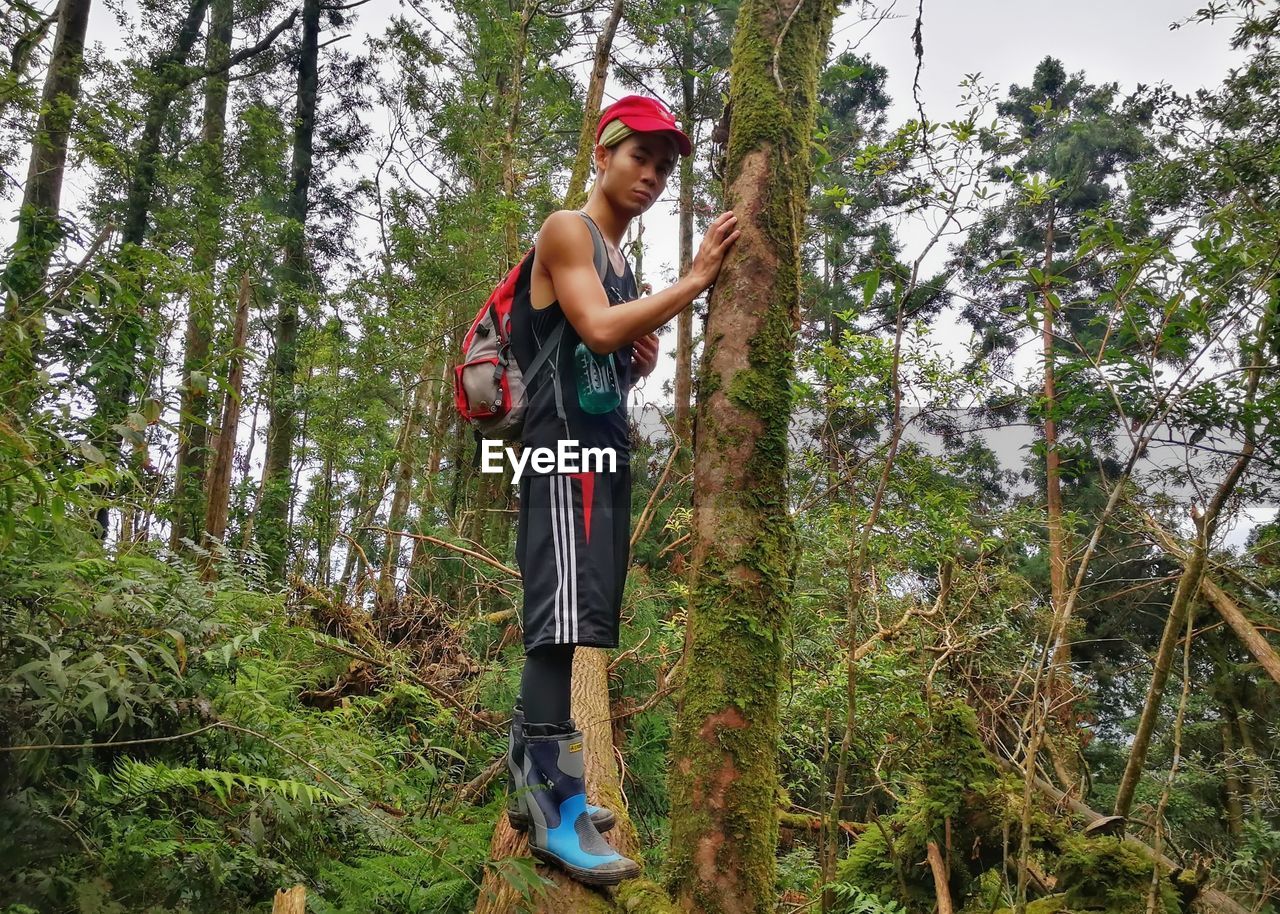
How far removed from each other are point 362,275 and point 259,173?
2.36m

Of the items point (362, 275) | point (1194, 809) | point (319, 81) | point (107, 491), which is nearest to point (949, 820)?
point (107, 491)

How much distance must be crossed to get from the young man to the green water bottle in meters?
0.03

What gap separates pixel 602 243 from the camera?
232cm

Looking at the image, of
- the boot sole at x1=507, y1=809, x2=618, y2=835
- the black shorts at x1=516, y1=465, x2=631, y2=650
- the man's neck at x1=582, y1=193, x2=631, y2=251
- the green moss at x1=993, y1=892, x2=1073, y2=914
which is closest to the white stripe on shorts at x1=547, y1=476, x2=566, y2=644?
the black shorts at x1=516, y1=465, x2=631, y2=650

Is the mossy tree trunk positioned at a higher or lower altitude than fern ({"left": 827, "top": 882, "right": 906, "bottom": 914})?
higher

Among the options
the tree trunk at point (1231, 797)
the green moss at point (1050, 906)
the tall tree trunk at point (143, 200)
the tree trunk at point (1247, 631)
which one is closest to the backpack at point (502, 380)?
the green moss at point (1050, 906)

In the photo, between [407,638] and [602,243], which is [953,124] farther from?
[407,638]

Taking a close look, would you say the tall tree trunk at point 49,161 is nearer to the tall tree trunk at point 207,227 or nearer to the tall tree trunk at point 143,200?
the tall tree trunk at point 143,200

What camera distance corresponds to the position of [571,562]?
2162mm

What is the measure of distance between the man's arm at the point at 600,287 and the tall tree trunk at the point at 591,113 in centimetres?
552

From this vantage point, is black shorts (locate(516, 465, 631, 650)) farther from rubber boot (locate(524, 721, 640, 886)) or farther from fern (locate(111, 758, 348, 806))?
fern (locate(111, 758, 348, 806))

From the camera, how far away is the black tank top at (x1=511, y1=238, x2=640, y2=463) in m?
2.29

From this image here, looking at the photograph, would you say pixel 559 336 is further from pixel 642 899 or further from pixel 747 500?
pixel 642 899

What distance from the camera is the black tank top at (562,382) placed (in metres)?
2.29
